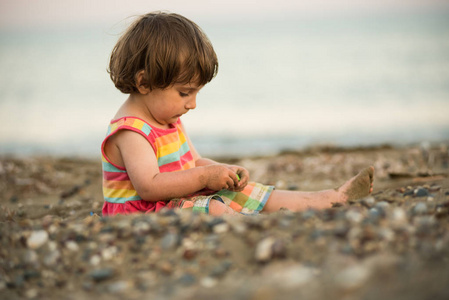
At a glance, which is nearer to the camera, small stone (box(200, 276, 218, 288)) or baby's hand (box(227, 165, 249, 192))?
small stone (box(200, 276, 218, 288))

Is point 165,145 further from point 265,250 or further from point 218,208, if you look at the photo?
point 265,250

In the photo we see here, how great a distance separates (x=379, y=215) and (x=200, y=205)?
1.45 metres

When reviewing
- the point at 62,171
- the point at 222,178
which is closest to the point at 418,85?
the point at 62,171

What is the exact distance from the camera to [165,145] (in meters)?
3.80

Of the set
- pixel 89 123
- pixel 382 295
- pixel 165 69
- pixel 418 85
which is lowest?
pixel 89 123

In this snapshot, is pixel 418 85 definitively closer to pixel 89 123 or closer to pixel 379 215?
pixel 89 123

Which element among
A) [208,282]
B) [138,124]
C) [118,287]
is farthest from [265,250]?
[138,124]

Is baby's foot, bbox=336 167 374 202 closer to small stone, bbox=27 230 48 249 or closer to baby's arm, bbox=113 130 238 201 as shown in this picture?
baby's arm, bbox=113 130 238 201

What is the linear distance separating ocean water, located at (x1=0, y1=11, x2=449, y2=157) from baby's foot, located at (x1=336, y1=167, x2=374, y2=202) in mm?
2445

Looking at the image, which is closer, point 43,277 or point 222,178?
point 43,277

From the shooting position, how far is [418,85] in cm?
1463

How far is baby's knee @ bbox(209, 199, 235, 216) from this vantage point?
3.48 metres

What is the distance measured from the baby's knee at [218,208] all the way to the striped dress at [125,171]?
1.30 feet

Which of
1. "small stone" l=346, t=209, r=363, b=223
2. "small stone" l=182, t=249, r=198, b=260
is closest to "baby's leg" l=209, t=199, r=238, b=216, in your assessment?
"small stone" l=182, t=249, r=198, b=260
